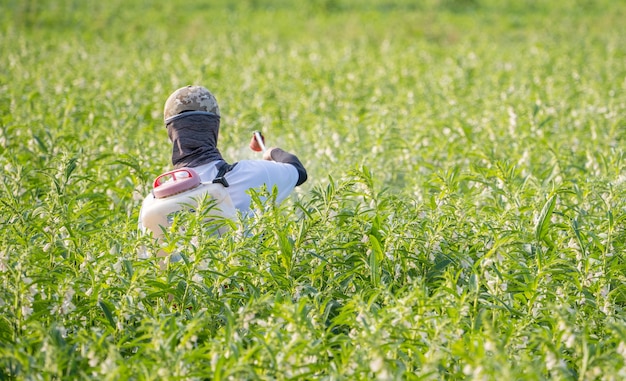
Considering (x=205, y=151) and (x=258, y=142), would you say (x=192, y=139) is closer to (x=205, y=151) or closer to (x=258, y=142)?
(x=205, y=151)

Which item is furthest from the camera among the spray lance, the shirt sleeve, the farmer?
the spray lance

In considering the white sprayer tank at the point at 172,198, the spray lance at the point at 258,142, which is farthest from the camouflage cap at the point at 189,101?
the spray lance at the point at 258,142

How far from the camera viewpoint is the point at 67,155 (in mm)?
5039

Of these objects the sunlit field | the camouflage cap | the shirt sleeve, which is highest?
the camouflage cap

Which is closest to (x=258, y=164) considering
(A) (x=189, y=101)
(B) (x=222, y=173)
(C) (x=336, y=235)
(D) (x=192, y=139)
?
(B) (x=222, y=173)

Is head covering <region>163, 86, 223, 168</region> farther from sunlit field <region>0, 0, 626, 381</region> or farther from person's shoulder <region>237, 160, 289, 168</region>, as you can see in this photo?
sunlit field <region>0, 0, 626, 381</region>

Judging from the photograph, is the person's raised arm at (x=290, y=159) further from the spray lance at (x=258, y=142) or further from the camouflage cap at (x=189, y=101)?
the camouflage cap at (x=189, y=101)

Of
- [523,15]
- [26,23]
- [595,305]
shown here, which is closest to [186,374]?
[595,305]

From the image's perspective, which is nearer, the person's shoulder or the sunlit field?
the sunlit field

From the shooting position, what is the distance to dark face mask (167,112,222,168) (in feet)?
15.8

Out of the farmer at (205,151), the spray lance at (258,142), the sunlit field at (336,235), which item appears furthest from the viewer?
the spray lance at (258,142)

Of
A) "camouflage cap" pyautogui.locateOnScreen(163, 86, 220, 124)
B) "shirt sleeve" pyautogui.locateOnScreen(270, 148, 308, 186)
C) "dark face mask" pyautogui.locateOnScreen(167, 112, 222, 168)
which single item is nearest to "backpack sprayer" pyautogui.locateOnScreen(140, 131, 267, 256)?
"dark face mask" pyautogui.locateOnScreen(167, 112, 222, 168)

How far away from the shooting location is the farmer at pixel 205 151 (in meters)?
4.77

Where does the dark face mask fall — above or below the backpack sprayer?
above
